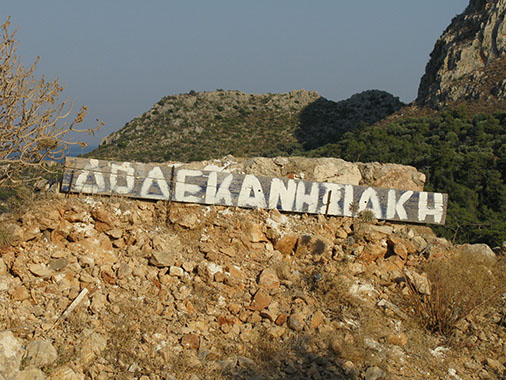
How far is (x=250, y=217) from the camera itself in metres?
10.7

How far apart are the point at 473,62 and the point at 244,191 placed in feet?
132

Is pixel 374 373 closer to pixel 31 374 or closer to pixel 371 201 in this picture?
pixel 31 374

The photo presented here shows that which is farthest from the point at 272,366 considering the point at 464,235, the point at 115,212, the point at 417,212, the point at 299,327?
the point at 464,235

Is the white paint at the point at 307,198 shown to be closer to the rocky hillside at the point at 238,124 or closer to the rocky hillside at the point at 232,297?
the rocky hillside at the point at 232,297

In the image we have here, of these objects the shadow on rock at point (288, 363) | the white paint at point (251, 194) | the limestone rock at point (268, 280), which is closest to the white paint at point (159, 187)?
the white paint at point (251, 194)

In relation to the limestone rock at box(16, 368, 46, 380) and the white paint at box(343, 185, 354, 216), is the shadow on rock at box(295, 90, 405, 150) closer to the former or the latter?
the white paint at box(343, 185, 354, 216)

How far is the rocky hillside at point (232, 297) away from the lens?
23.2ft

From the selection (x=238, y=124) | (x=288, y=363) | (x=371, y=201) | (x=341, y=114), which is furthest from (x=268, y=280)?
(x=341, y=114)

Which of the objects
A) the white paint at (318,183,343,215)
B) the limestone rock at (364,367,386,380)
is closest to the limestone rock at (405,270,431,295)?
the white paint at (318,183,343,215)

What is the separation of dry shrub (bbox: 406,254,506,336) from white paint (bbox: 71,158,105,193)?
7.12 meters

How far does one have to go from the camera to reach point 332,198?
1143cm

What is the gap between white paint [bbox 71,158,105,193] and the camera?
1051 centimetres

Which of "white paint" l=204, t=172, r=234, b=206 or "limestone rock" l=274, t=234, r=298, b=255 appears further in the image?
"white paint" l=204, t=172, r=234, b=206

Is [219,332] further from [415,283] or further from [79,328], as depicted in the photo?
[415,283]
